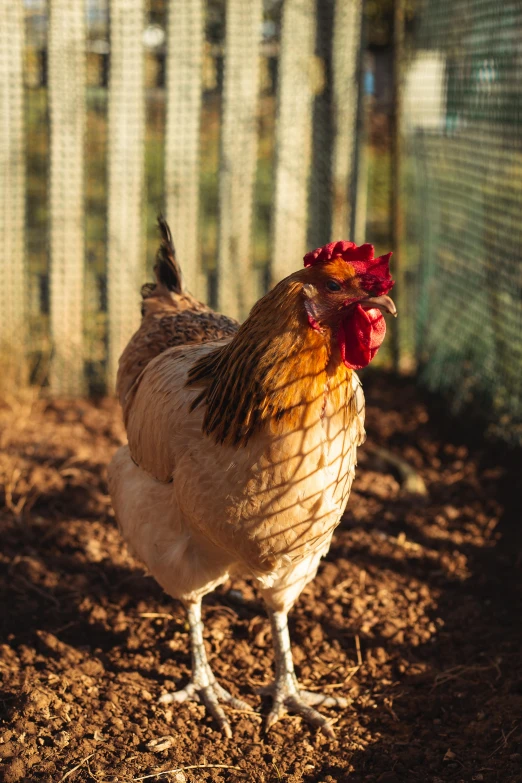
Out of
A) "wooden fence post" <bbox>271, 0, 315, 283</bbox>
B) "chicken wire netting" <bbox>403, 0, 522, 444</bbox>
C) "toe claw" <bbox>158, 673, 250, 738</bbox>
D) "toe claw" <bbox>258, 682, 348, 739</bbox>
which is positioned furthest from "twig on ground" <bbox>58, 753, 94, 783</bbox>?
"wooden fence post" <bbox>271, 0, 315, 283</bbox>

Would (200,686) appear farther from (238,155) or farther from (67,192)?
(238,155)

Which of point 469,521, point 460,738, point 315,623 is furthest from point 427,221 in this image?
point 460,738

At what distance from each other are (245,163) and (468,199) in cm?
158

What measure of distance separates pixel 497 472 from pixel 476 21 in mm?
2786

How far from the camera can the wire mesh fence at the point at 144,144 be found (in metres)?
5.39

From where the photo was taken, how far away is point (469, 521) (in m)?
4.43

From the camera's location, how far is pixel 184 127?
18.4 feet

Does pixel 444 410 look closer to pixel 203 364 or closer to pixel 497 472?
pixel 497 472

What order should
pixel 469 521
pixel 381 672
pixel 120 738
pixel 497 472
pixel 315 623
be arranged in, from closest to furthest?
pixel 120 738, pixel 381 672, pixel 315 623, pixel 469 521, pixel 497 472

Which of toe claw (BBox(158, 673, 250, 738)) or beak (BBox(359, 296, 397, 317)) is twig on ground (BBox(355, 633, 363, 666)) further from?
beak (BBox(359, 296, 397, 317))

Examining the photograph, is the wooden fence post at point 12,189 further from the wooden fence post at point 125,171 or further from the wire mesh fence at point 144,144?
the wooden fence post at point 125,171

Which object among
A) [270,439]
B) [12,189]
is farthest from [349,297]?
[12,189]

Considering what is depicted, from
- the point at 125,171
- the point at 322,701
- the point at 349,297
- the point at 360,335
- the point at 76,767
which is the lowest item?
the point at 322,701

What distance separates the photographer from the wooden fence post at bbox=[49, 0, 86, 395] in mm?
5297
